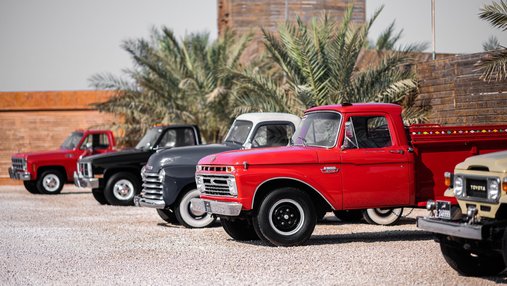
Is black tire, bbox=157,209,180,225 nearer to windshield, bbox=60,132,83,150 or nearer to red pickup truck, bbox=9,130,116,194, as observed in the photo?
red pickup truck, bbox=9,130,116,194

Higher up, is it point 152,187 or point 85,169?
point 152,187

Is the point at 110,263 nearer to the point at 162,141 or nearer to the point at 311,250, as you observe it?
the point at 311,250

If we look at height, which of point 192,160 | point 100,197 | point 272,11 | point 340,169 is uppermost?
point 272,11

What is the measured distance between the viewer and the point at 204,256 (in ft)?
38.8

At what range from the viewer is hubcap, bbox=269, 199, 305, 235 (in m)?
12.7

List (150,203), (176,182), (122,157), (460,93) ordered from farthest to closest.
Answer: (122,157), (460,93), (150,203), (176,182)

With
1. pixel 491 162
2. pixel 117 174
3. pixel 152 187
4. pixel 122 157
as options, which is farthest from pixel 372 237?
pixel 117 174

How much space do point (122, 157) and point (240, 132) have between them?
6.50m

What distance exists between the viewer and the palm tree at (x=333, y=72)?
2186 centimetres

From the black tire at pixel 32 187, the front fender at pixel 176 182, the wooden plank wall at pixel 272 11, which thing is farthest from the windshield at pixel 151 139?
the wooden plank wall at pixel 272 11

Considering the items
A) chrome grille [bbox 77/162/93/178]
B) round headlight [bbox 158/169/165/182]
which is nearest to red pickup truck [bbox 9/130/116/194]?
chrome grille [bbox 77/162/93/178]

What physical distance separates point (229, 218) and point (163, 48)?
16.7 meters

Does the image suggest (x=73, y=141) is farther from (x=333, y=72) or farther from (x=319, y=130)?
(x=319, y=130)

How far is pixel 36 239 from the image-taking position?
47.9 feet
